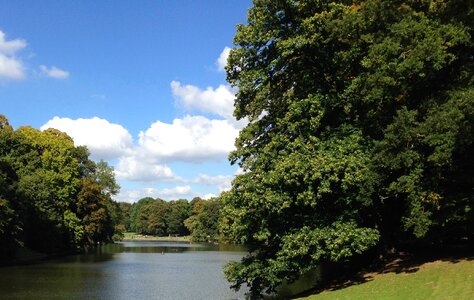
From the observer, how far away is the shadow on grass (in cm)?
2180

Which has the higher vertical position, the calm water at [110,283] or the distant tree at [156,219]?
the distant tree at [156,219]

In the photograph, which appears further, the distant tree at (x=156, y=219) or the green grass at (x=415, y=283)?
the distant tree at (x=156, y=219)

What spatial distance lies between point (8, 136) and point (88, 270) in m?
24.8

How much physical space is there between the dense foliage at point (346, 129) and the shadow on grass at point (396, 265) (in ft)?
3.73

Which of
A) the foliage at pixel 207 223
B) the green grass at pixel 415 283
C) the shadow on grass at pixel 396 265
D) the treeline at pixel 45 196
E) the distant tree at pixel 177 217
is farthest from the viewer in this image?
the distant tree at pixel 177 217

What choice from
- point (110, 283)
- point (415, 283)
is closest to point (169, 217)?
point (110, 283)

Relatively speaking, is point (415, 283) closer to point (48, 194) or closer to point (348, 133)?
point (348, 133)

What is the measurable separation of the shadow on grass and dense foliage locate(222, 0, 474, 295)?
114 centimetres

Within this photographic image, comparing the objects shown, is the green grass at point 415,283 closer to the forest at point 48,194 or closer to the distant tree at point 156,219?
the forest at point 48,194

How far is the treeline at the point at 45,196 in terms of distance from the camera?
48.3 m

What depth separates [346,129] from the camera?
22891mm

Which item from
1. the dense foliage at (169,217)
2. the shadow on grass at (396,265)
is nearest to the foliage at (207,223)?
the dense foliage at (169,217)

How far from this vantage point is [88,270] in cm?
4291

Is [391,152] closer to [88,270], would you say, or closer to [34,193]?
[88,270]
